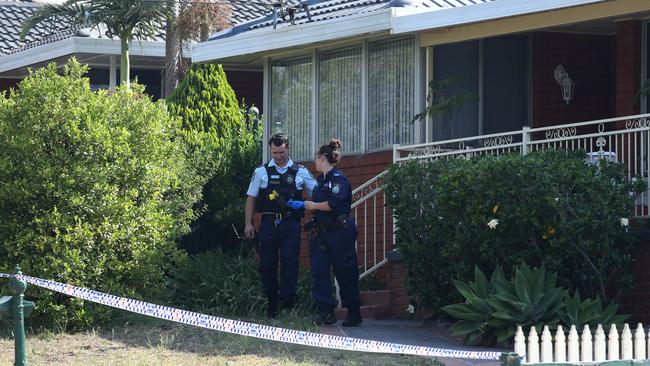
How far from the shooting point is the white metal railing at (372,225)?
43.5ft

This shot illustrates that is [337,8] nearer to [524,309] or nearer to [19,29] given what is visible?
[524,309]

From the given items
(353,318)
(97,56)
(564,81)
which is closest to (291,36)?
(564,81)

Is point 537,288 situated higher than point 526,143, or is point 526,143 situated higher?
point 526,143

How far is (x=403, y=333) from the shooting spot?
11.4m

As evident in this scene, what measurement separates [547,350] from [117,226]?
14.1ft

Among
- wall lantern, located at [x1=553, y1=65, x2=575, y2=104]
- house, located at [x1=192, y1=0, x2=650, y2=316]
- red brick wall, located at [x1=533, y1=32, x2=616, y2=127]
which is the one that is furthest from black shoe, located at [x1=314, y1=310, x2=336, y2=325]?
wall lantern, located at [x1=553, y1=65, x2=575, y2=104]

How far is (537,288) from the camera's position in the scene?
10.0 m

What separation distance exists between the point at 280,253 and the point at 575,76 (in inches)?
194

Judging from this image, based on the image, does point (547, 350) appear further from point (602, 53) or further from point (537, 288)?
point (602, 53)

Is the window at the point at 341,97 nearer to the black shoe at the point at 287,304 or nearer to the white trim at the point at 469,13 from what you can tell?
the white trim at the point at 469,13

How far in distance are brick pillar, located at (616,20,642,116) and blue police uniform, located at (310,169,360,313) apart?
148 inches

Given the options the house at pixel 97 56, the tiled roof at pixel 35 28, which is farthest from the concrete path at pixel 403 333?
the tiled roof at pixel 35 28

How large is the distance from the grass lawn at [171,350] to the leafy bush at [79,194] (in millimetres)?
398

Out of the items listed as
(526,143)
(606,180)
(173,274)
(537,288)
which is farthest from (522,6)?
Answer: (173,274)
